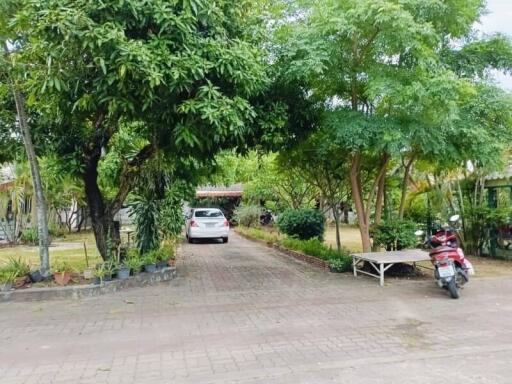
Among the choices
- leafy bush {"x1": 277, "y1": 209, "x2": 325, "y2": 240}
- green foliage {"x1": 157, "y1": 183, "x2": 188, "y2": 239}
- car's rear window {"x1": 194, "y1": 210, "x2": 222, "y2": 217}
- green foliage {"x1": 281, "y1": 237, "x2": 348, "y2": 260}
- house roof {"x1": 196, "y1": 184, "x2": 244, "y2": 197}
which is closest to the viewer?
green foliage {"x1": 157, "y1": 183, "x2": 188, "y2": 239}

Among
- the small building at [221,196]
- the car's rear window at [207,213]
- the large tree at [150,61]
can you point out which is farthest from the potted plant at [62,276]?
the small building at [221,196]

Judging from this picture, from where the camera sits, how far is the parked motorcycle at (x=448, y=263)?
7441 millimetres

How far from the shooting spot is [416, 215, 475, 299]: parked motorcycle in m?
7.44

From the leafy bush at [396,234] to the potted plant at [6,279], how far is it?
7.20m

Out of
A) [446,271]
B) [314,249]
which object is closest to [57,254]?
[314,249]

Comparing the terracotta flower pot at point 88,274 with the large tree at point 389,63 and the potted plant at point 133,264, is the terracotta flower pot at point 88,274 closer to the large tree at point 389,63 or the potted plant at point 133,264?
the potted plant at point 133,264

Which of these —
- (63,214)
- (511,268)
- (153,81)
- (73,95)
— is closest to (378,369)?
(153,81)

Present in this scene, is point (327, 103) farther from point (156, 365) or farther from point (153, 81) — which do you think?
point (156, 365)

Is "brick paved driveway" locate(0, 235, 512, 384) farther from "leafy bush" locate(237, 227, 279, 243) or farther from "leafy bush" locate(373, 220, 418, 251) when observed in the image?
"leafy bush" locate(237, 227, 279, 243)

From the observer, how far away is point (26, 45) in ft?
24.4

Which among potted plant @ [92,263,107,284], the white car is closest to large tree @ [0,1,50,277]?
potted plant @ [92,263,107,284]

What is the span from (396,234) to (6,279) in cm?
755

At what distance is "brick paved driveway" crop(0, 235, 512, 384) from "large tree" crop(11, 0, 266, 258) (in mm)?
2763

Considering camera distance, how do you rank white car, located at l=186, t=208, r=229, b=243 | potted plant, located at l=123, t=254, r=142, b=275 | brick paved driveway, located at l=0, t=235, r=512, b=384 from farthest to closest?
white car, located at l=186, t=208, r=229, b=243, potted plant, located at l=123, t=254, r=142, b=275, brick paved driveway, located at l=0, t=235, r=512, b=384
